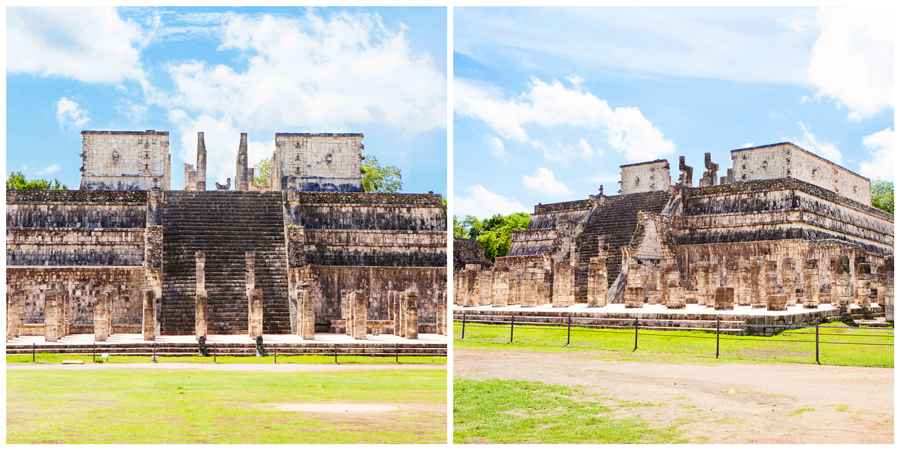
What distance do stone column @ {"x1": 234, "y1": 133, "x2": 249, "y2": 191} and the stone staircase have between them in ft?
49.2

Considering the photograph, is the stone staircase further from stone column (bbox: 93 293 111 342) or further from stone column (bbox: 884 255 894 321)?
stone column (bbox: 93 293 111 342)

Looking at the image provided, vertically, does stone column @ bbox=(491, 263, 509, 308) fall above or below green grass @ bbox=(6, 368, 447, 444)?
above

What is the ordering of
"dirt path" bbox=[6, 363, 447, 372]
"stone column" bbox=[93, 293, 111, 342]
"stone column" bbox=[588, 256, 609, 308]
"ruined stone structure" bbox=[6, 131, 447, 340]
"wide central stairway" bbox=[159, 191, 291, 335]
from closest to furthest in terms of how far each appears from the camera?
"dirt path" bbox=[6, 363, 447, 372] < "stone column" bbox=[93, 293, 111, 342] < "wide central stairway" bbox=[159, 191, 291, 335] < "ruined stone structure" bbox=[6, 131, 447, 340] < "stone column" bbox=[588, 256, 609, 308]

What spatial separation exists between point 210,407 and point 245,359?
8412mm

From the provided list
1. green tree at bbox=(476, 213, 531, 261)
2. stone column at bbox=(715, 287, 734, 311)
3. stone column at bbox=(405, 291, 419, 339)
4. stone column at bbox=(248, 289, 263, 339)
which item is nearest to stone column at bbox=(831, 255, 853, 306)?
stone column at bbox=(715, 287, 734, 311)

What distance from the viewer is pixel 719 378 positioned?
466 inches

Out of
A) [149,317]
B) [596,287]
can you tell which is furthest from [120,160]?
[596,287]

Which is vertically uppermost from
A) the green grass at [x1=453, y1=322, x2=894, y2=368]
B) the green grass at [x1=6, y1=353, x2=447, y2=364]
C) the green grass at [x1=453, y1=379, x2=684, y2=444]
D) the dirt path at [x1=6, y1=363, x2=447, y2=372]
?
the green grass at [x1=453, y1=379, x2=684, y2=444]

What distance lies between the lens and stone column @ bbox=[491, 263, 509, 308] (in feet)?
102

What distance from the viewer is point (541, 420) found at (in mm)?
8344

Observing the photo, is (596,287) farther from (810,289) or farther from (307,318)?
(307,318)

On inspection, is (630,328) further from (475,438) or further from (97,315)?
(475,438)

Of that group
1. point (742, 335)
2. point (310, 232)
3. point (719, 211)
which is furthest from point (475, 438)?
point (719, 211)

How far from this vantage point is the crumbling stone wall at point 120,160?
36250 mm
